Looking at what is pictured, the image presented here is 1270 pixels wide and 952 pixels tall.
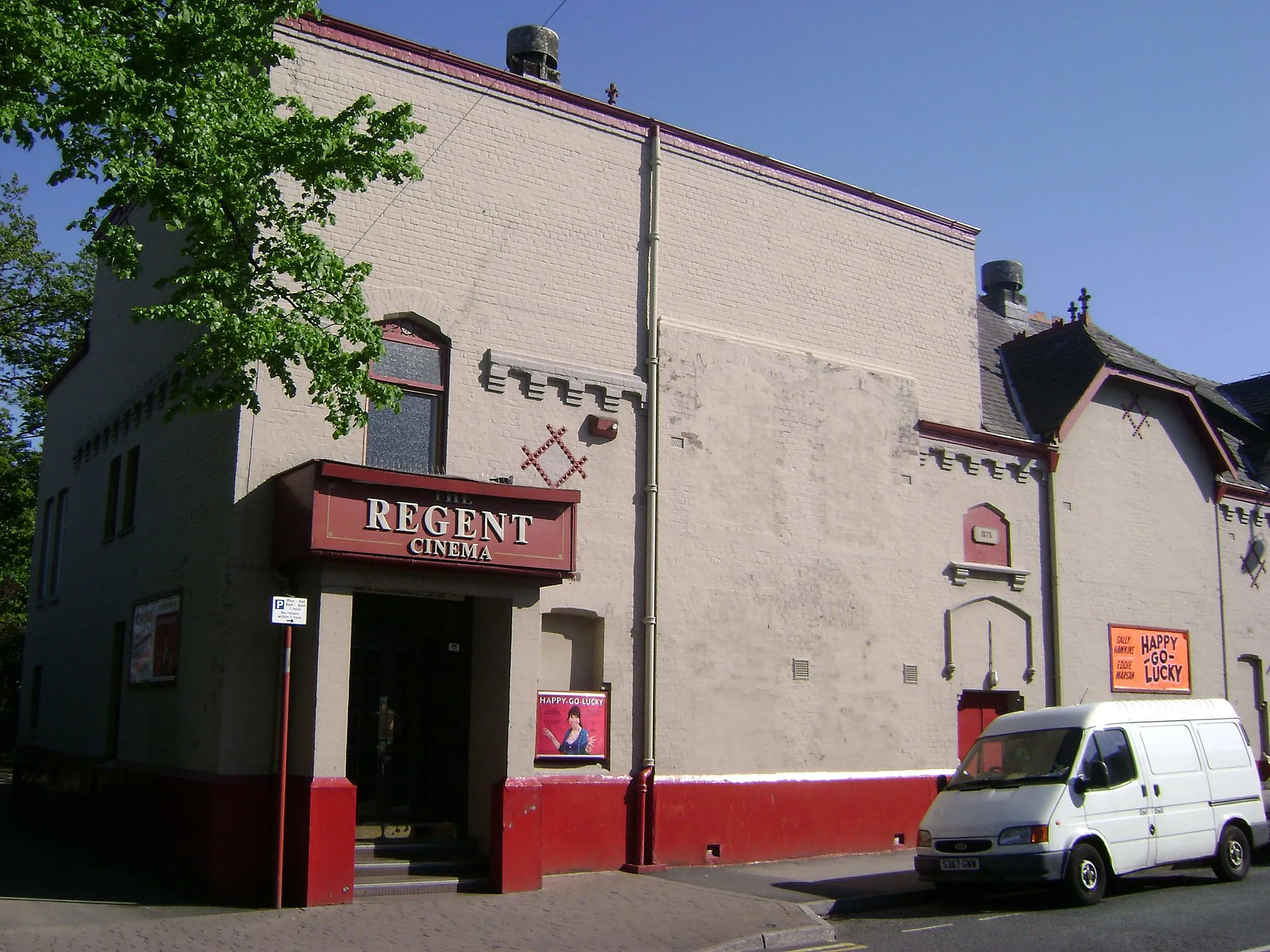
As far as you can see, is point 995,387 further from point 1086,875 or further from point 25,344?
point 25,344

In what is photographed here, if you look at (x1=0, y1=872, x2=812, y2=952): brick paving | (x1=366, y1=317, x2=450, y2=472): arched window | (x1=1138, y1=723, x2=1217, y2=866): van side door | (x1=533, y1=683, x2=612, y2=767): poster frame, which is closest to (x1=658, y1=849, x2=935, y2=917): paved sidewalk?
(x1=0, y1=872, x2=812, y2=952): brick paving

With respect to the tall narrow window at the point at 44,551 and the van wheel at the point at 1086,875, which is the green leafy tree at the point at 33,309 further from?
the van wheel at the point at 1086,875

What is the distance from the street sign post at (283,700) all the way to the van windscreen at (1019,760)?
276 inches

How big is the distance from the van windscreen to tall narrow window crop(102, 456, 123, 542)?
11.8 metres

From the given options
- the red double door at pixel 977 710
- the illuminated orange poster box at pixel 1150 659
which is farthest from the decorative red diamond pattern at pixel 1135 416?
the red double door at pixel 977 710

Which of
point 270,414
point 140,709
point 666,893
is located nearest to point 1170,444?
point 666,893

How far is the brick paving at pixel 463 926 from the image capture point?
964 cm

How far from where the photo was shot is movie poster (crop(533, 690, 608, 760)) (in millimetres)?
13586

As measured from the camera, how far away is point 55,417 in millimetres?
21906

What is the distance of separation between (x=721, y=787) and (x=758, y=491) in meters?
3.78

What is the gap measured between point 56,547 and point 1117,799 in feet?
56.4

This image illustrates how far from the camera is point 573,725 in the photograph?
13781 mm

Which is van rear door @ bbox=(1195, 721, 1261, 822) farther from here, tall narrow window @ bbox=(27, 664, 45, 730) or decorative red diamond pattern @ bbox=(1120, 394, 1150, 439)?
tall narrow window @ bbox=(27, 664, 45, 730)

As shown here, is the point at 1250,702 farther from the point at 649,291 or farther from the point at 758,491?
the point at 649,291
